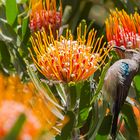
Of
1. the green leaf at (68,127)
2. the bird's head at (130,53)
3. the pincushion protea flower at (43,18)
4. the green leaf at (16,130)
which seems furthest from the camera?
the pincushion protea flower at (43,18)

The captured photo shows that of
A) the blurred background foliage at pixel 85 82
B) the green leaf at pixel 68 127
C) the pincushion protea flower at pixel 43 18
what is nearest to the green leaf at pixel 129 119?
the blurred background foliage at pixel 85 82

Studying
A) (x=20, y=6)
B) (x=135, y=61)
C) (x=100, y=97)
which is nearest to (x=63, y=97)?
(x=100, y=97)

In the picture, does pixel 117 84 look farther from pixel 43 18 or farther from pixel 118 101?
pixel 43 18

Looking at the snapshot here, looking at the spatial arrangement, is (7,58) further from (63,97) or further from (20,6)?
(63,97)

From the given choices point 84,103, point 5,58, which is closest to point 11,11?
point 5,58

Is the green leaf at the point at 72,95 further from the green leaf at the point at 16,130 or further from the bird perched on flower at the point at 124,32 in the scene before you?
the green leaf at the point at 16,130

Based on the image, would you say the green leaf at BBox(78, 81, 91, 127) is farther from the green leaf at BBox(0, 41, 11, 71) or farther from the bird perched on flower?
the green leaf at BBox(0, 41, 11, 71)

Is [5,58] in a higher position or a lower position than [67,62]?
lower
